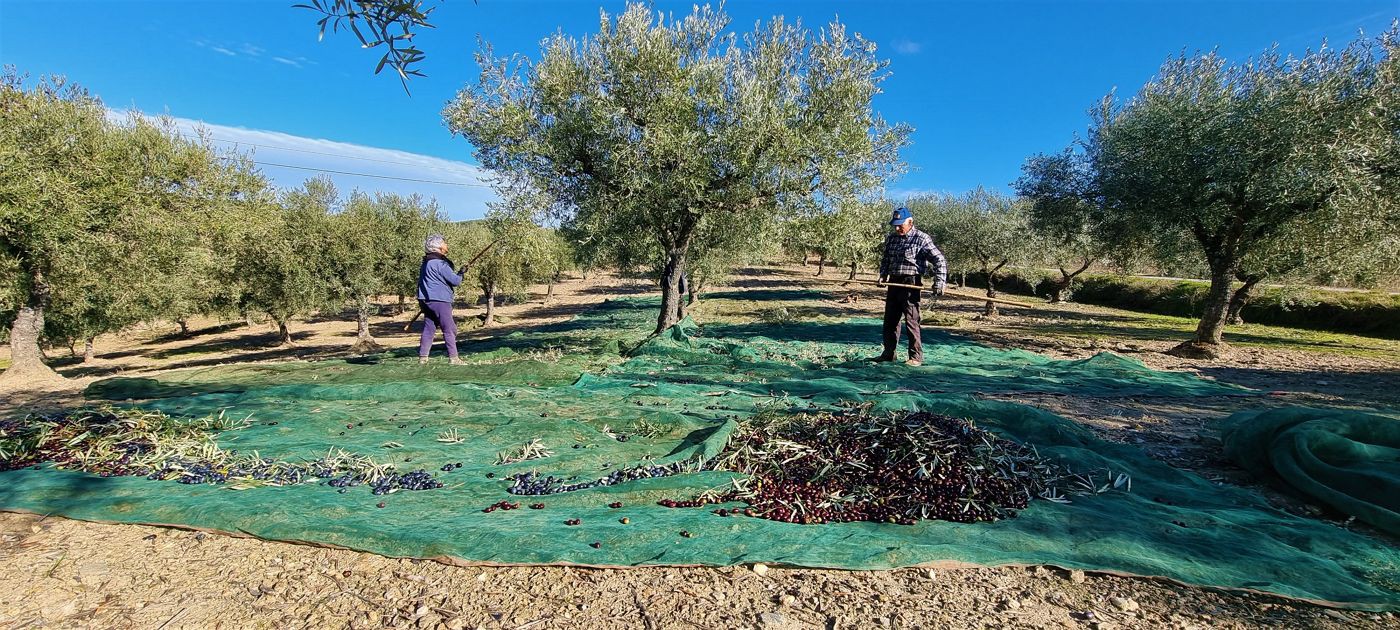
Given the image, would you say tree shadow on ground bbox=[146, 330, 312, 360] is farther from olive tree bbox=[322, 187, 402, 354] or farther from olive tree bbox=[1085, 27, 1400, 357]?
olive tree bbox=[1085, 27, 1400, 357]

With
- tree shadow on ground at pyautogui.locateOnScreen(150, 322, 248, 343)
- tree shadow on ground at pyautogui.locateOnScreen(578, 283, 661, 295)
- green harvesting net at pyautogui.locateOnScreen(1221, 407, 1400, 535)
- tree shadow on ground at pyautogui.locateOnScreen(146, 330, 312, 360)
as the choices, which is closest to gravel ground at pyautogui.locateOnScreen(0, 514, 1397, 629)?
green harvesting net at pyautogui.locateOnScreen(1221, 407, 1400, 535)

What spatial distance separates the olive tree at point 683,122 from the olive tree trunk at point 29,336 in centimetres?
1100

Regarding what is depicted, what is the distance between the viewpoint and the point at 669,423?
5766mm

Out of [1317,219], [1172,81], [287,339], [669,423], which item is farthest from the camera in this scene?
[287,339]

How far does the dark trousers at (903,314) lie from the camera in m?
10.3

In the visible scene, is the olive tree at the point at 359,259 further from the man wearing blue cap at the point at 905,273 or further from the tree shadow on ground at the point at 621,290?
the tree shadow on ground at the point at 621,290

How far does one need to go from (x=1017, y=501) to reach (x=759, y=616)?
2.27 m

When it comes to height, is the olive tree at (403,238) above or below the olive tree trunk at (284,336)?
above

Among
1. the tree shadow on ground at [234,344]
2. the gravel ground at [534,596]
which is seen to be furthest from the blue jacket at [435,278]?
the tree shadow on ground at [234,344]

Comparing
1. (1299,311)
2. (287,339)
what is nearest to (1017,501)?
(1299,311)

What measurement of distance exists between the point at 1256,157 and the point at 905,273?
297 inches

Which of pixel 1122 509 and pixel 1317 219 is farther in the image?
pixel 1317 219

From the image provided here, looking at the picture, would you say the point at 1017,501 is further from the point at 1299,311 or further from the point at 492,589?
the point at 1299,311

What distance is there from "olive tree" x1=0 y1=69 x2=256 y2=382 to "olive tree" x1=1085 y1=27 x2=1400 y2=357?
76.6 feet
